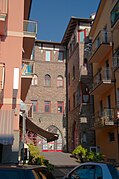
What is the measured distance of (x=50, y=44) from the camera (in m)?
35.7

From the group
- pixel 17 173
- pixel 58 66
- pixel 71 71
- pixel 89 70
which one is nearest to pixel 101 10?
pixel 89 70

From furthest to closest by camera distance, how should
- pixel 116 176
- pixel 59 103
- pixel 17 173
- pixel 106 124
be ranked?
pixel 59 103 → pixel 106 124 → pixel 116 176 → pixel 17 173

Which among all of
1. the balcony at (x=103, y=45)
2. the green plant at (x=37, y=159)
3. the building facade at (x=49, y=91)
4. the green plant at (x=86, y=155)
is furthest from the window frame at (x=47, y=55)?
the green plant at (x=37, y=159)

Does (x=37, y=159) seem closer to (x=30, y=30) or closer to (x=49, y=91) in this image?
(x=30, y=30)

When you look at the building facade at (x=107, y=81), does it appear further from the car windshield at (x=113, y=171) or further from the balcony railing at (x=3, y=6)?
the car windshield at (x=113, y=171)

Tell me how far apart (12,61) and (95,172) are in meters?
9.37

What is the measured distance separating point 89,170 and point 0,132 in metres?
5.06

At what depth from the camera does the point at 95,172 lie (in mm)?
7500

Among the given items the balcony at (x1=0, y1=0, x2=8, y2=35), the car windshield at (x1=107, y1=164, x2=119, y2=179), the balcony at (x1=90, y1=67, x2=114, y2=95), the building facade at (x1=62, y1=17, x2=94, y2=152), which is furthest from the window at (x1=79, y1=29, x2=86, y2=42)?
the car windshield at (x1=107, y1=164, x2=119, y2=179)

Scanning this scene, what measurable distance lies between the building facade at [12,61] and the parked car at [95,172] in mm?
5340

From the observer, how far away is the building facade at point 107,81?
20.6 m

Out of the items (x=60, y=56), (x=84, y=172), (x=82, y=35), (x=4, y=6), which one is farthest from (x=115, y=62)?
(x=60, y=56)

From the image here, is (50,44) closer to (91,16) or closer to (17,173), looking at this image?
(91,16)

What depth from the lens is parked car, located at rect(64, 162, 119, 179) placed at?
704 centimetres
